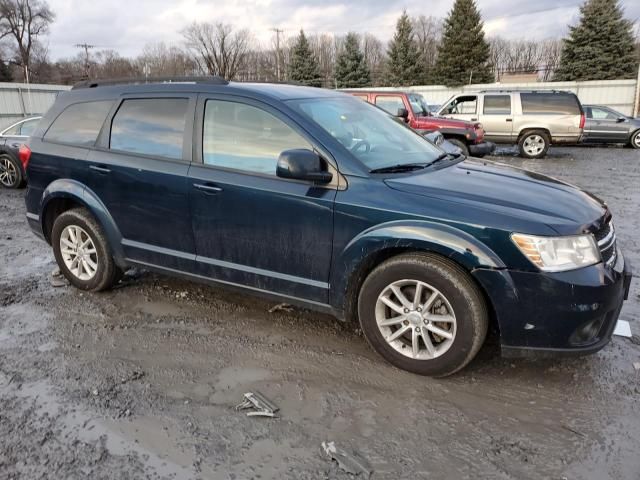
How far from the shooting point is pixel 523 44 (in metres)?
66.6

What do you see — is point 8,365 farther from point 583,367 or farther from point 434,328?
point 583,367

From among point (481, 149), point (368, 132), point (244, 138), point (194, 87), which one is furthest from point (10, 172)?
point (481, 149)

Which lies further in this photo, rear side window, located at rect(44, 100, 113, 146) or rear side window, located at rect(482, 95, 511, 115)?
rear side window, located at rect(482, 95, 511, 115)

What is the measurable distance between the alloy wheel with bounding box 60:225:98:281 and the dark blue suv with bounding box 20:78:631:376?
0.05 ft

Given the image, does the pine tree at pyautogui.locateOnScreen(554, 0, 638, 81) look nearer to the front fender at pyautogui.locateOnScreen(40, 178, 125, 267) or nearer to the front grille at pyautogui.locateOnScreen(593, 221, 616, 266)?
the front grille at pyautogui.locateOnScreen(593, 221, 616, 266)

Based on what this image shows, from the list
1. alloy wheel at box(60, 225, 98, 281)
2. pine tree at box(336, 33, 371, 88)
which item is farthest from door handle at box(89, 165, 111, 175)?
pine tree at box(336, 33, 371, 88)

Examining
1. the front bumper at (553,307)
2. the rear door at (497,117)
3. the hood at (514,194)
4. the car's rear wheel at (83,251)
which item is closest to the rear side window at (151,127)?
the car's rear wheel at (83,251)

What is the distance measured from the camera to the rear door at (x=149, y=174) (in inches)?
147

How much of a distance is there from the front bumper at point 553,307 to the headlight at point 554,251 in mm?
43

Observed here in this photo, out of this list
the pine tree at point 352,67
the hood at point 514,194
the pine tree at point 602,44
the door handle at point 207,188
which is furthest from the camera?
the pine tree at point 352,67

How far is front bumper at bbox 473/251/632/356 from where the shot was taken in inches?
106

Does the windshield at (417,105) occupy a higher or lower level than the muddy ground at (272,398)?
higher

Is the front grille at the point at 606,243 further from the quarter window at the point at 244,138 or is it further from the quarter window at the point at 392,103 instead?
the quarter window at the point at 392,103

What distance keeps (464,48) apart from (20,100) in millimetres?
29524
